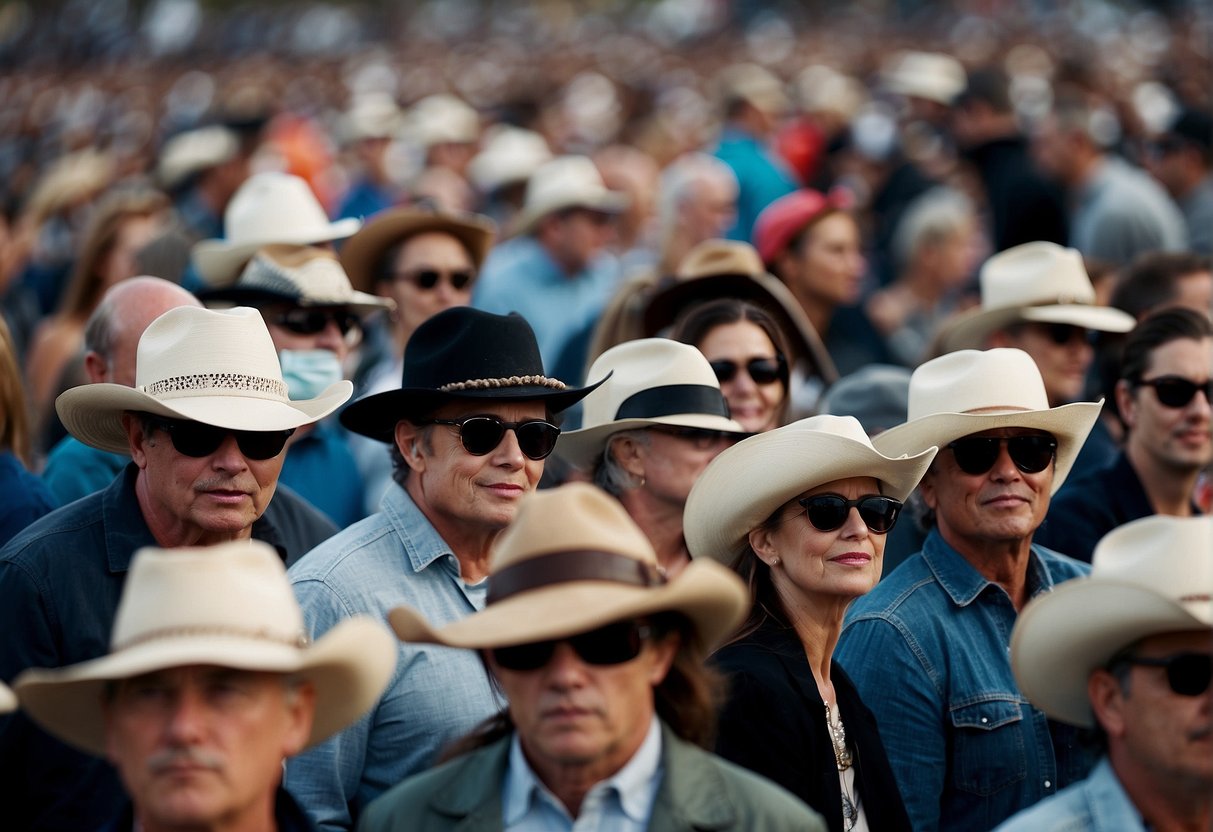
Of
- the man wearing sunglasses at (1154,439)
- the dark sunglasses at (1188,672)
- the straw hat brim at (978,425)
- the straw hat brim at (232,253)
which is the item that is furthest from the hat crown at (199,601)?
the straw hat brim at (232,253)

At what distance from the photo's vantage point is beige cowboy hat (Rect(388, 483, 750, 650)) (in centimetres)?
392

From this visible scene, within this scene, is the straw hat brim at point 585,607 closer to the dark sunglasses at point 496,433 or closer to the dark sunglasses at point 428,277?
the dark sunglasses at point 496,433

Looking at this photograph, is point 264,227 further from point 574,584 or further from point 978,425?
point 574,584

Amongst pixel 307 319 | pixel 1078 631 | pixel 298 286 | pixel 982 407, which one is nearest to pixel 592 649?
pixel 1078 631

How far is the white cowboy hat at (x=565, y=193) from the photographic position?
12070 mm

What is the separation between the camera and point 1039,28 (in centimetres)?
3978

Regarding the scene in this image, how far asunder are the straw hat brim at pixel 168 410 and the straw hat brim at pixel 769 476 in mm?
1147

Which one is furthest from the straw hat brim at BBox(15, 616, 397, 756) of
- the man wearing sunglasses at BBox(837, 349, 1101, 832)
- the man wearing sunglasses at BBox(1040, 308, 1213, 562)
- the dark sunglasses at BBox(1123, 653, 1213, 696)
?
the man wearing sunglasses at BBox(1040, 308, 1213, 562)

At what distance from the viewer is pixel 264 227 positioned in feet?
28.2

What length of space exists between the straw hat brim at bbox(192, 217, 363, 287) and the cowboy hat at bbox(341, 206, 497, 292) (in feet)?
0.43

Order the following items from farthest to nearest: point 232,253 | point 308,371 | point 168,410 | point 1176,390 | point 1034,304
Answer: point 232,253
point 1034,304
point 308,371
point 1176,390
point 168,410

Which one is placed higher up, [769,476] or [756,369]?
[769,476]

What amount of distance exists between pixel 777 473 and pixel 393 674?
45.1 inches

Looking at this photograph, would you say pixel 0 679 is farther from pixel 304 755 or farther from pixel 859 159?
pixel 859 159
